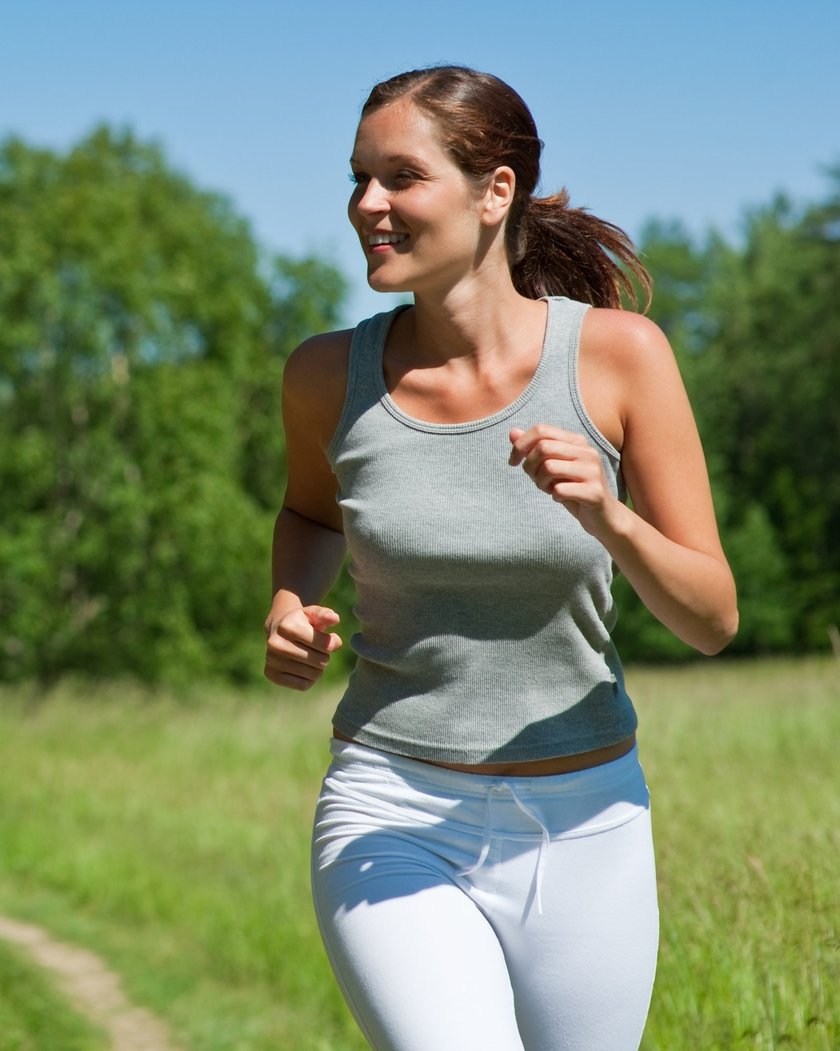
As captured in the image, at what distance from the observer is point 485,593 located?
2223mm

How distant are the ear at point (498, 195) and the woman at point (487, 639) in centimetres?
3

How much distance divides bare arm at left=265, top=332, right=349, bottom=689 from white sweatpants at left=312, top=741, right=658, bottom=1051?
0.20 metres

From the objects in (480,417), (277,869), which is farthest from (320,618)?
(277,869)

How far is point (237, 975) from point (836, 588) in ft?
127

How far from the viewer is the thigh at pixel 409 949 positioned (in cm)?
204

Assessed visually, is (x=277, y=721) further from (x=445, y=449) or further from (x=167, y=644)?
(x=445, y=449)

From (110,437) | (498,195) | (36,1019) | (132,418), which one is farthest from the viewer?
(132,418)

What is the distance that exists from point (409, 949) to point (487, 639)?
1.57 feet

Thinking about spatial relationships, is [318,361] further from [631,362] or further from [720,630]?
[720,630]

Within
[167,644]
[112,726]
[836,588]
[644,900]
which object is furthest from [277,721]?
[836,588]

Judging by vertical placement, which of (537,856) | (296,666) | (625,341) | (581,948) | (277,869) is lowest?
(277,869)

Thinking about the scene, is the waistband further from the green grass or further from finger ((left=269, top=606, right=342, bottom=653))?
the green grass

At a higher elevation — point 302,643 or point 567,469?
point 567,469

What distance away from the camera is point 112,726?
16719mm
